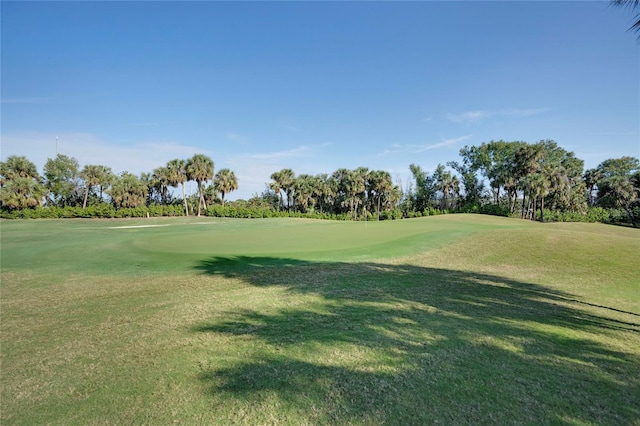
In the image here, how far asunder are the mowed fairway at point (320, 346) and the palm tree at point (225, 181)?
159 ft

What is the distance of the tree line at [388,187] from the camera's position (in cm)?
4825

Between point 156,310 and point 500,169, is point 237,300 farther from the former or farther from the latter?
point 500,169

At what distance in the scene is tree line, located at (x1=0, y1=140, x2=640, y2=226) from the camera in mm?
48250

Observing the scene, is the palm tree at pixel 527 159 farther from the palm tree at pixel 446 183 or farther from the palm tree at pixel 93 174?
the palm tree at pixel 93 174

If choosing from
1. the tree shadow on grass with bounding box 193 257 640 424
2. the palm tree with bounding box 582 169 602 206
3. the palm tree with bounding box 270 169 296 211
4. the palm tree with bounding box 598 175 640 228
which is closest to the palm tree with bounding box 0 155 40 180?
the palm tree with bounding box 270 169 296 211

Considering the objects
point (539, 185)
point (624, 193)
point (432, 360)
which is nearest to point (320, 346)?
point (432, 360)

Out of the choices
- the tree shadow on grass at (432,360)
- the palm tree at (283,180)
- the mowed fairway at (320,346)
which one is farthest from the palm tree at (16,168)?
the tree shadow on grass at (432,360)

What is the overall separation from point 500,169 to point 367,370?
65966 millimetres

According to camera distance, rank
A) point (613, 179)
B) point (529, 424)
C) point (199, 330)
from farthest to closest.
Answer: point (613, 179), point (199, 330), point (529, 424)

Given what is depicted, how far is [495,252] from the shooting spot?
1446 centimetres

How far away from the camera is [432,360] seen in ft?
14.0

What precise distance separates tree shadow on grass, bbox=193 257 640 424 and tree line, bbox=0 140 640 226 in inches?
1824

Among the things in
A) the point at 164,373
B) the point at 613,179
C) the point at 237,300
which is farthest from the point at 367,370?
the point at 613,179

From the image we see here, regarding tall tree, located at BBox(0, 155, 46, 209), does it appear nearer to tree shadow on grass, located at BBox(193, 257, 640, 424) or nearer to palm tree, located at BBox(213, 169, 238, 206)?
palm tree, located at BBox(213, 169, 238, 206)
